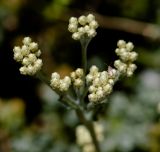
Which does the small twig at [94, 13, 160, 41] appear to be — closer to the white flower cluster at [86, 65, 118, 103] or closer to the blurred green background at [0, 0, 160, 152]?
the blurred green background at [0, 0, 160, 152]

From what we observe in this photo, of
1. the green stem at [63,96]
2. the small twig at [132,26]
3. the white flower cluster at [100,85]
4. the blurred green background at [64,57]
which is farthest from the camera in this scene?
the small twig at [132,26]

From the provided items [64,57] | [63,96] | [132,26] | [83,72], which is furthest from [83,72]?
→ [132,26]

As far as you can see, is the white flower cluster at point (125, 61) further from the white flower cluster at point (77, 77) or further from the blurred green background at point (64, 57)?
the blurred green background at point (64, 57)

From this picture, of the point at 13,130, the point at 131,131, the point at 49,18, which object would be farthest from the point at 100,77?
the point at 49,18

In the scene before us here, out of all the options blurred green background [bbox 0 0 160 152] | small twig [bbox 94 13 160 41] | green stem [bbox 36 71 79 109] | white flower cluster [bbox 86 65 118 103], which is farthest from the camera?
small twig [bbox 94 13 160 41]

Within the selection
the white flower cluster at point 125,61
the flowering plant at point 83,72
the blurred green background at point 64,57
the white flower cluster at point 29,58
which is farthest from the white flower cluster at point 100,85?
the blurred green background at point 64,57

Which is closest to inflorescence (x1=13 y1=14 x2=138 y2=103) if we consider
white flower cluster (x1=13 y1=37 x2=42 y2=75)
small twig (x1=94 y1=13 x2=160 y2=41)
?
white flower cluster (x1=13 y1=37 x2=42 y2=75)
